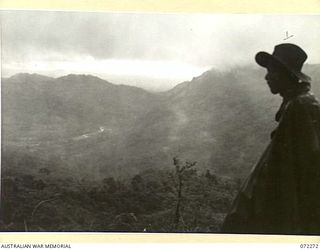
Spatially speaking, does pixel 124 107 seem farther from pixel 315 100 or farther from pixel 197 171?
pixel 315 100

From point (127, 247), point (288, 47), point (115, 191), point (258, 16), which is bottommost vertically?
point (127, 247)

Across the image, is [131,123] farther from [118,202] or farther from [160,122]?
[118,202]

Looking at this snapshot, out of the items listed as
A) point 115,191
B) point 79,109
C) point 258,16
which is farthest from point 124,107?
point 258,16

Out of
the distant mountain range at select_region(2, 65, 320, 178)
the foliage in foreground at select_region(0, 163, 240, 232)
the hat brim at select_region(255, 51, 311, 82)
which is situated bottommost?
the foliage in foreground at select_region(0, 163, 240, 232)

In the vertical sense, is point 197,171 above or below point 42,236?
above

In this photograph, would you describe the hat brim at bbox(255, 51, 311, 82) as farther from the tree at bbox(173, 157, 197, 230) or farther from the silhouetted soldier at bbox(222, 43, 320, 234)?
the tree at bbox(173, 157, 197, 230)

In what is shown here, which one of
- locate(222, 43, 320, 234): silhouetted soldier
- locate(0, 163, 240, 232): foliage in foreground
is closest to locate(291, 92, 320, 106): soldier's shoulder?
locate(222, 43, 320, 234): silhouetted soldier

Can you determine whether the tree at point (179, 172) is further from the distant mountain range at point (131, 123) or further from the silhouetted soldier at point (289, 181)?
the silhouetted soldier at point (289, 181)

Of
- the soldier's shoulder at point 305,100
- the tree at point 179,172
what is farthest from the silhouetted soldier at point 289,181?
the tree at point 179,172
